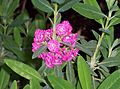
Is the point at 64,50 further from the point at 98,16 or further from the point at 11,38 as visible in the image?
the point at 11,38

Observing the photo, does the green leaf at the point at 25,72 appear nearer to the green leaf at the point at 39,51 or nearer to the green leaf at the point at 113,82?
the green leaf at the point at 39,51

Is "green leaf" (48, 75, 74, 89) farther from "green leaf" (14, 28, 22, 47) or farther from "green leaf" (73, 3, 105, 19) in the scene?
"green leaf" (14, 28, 22, 47)

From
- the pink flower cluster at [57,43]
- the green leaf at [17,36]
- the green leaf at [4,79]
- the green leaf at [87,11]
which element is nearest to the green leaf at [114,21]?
the green leaf at [87,11]

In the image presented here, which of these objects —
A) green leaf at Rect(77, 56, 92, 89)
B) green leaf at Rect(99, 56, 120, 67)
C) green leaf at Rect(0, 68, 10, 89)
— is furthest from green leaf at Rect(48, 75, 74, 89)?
green leaf at Rect(0, 68, 10, 89)

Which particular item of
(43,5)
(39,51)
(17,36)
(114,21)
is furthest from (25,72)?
(17,36)

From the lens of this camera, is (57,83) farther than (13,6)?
No

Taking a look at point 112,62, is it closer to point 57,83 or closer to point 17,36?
point 57,83
